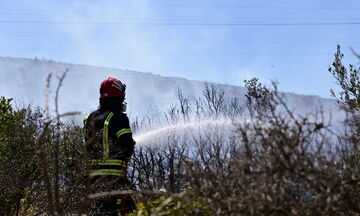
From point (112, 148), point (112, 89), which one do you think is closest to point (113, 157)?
point (112, 148)

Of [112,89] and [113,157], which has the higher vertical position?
[112,89]

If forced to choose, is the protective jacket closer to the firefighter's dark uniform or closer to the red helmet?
the firefighter's dark uniform

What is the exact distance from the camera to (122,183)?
260 inches

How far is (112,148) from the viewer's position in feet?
21.3

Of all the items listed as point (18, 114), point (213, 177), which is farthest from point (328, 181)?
point (18, 114)

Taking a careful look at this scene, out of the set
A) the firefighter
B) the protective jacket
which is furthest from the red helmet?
the protective jacket

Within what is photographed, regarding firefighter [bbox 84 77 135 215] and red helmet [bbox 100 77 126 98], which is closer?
firefighter [bbox 84 77 135 215]

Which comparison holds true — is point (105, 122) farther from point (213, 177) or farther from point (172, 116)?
point (172, 116)

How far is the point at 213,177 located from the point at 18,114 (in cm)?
536

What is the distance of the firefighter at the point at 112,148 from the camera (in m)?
6.46

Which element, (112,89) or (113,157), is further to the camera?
(112,89)

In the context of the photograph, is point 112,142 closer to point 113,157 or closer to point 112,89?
point 113,157

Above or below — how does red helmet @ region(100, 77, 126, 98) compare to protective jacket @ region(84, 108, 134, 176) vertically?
above

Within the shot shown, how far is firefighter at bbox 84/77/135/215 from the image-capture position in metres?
6.46
